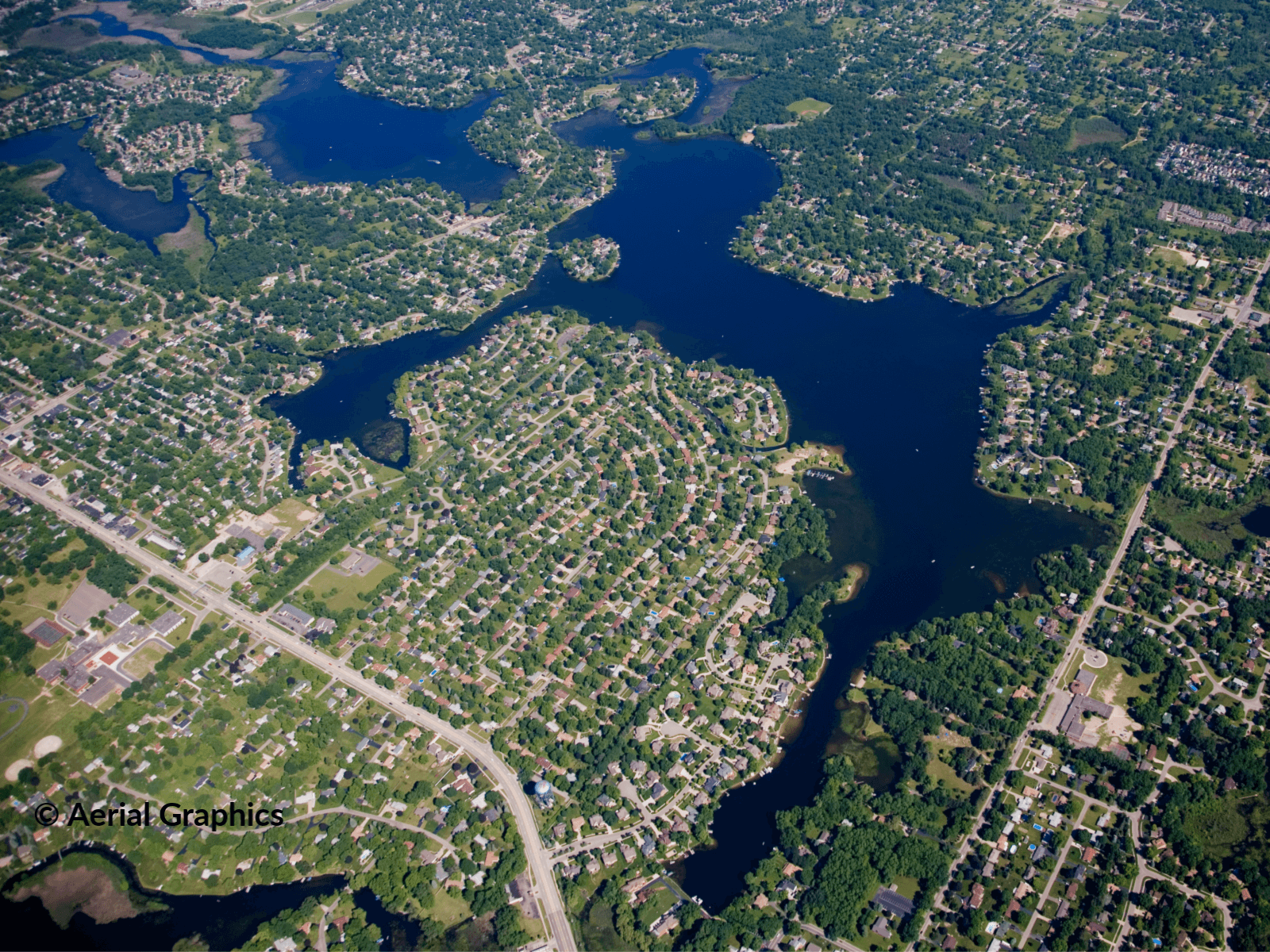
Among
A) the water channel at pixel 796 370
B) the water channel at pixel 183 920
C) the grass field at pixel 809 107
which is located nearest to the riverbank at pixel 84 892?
the water channel at pixel 183 920

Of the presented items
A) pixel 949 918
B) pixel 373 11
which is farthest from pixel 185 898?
pixel 373 11

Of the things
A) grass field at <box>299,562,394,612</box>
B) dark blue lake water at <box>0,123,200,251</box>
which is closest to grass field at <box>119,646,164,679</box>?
grass field at <box>299,562,394,612</box>

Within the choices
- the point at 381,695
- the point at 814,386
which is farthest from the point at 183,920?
the point at 814,386

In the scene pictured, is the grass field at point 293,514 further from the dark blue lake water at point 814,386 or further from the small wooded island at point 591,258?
the small wooded island at point 591,258

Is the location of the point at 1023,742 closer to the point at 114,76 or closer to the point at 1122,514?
the point at 1122,514

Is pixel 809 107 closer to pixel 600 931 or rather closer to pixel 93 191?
pixel 93 191

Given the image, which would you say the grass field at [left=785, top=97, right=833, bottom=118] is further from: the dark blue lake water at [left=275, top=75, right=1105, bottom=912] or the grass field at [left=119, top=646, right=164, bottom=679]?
the grass field at [left=119, top=646, right=164, bottom=679]
